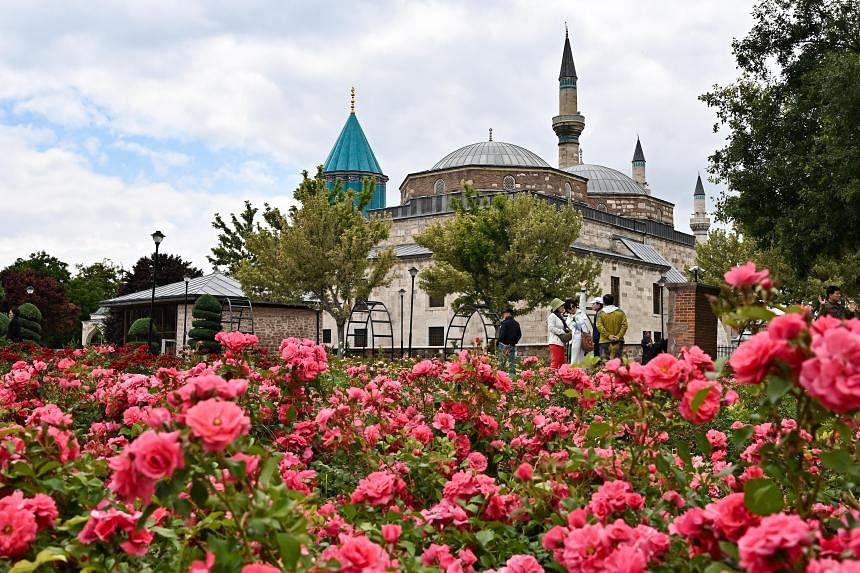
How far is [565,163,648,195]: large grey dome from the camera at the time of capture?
60.2 m

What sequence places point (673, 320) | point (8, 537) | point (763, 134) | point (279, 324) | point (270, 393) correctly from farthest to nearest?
point (279, 324), point (763, 134), point (673, 320), point (270, 393), point (8, 537)

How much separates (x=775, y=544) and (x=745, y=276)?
712mm

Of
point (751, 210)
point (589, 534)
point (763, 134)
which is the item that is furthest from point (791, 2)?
point (589, 534)

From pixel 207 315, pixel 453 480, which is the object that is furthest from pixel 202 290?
pixel 453 480

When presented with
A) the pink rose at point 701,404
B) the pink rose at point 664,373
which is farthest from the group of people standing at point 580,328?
the pink rose at point 701,404

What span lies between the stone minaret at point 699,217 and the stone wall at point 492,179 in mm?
27236

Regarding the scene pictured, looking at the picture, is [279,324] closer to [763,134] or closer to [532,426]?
[763,134]

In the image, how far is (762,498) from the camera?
5.74 feet

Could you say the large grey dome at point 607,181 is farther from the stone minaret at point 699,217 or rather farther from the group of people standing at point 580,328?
the group of people standing at point 580,328

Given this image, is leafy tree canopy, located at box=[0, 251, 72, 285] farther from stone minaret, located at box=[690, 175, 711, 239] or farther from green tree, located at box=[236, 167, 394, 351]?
stone minaret, located at box=[690, 175, 711, 239]

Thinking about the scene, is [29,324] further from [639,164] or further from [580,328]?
[639,164]

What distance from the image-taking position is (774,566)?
1.53 m

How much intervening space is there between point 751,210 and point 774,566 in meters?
19.7

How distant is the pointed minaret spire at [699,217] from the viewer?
7425cm
